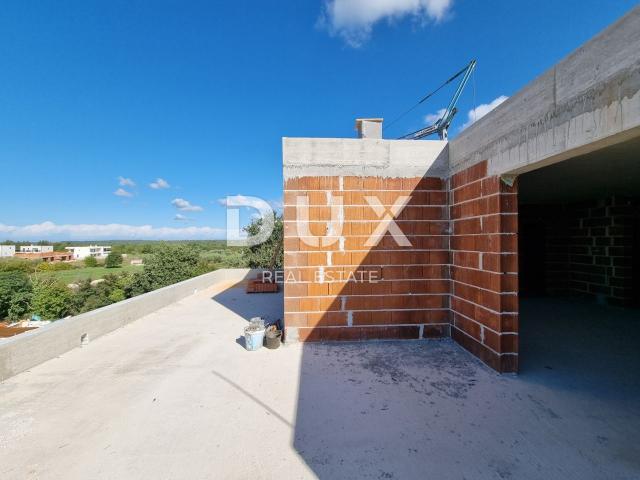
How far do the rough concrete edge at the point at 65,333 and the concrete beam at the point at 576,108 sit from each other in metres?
6.25

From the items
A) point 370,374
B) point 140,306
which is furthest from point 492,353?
point 140,306

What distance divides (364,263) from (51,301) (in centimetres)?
3063

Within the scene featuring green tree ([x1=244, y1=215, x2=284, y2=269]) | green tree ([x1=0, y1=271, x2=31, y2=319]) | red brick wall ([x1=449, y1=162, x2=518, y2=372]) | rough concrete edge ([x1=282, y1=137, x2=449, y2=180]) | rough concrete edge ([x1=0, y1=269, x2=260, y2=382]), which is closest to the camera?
red brick wall ([x1=449, y1=162, x2=518, y2=372])

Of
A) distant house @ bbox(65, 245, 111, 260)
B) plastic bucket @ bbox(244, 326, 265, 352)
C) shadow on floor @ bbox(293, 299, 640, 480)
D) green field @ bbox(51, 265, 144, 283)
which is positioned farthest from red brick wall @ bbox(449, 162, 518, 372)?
distant house @ bbox(65, 245, 111, 260)

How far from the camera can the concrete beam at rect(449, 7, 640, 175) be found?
1.86 meters

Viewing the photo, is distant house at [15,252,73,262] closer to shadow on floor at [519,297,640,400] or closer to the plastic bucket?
the plastic bucket

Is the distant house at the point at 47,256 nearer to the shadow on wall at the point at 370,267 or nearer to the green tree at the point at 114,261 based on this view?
the green tree at the point at 114,261

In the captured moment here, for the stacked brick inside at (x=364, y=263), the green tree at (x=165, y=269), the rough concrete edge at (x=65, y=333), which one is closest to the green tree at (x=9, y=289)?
the green tree at (x=165, y=269)

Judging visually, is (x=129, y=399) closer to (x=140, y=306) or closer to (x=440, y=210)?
(x=140, y=306)

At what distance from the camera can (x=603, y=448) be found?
6.63 ft

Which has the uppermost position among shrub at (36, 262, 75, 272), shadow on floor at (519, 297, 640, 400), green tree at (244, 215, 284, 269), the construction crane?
the construction crane

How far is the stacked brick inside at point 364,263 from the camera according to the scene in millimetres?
4105

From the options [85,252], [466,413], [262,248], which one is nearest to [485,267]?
[466,413]

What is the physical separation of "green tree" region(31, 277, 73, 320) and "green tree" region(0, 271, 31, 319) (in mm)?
923
